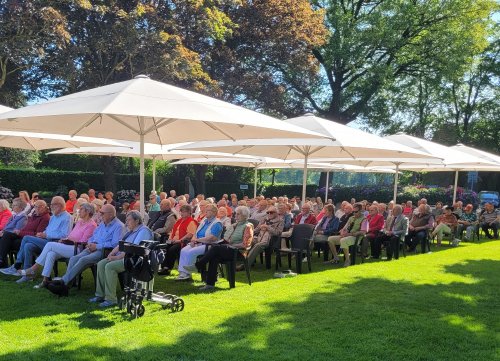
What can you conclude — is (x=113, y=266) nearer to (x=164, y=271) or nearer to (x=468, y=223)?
(x=164, y=271)

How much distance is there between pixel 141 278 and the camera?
547 centimetres

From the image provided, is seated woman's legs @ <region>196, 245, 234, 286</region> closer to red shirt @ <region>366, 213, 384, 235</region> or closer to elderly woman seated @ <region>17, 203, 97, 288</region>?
elderly woman seated @ <region>17, 203, 97, 288</region>

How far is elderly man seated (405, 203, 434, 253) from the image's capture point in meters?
11.6

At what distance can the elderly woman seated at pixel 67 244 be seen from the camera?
22.2 ft

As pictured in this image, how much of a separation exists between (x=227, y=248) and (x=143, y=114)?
249cm

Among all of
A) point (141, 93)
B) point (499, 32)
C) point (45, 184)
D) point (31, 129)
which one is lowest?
point (45, 184)

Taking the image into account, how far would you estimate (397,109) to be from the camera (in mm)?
37188

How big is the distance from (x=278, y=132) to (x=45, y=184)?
22096mm

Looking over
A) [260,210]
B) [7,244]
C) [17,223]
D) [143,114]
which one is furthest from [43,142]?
[143,114]

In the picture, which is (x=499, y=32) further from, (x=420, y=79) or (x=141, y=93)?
(x=141, y=93)

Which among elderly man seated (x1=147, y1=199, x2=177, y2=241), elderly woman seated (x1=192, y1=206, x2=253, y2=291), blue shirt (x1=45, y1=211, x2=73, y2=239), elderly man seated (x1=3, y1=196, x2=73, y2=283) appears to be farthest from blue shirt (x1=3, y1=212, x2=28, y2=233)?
elderly woman seated (x1=192, y1=206, x2=253, y2=291)

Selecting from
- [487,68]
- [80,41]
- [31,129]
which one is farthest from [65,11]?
[487,68]

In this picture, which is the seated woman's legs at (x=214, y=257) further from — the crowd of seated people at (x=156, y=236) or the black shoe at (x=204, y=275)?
the black shoe at (x=204, y=275)

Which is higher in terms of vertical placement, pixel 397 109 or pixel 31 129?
pixel 397 109
